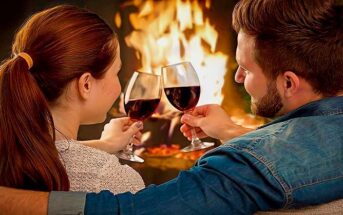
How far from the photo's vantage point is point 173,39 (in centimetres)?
297

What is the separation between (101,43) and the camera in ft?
4.07

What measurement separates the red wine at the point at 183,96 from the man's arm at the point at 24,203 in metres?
0.65

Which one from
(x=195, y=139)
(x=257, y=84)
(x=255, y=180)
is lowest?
(x=195, y=139)

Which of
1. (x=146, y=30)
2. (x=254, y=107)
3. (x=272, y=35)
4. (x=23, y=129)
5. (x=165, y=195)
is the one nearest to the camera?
(x=165, y=195)

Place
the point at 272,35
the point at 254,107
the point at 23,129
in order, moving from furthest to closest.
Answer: the point at 254,107 → the point at 272,35 → the point at 23,129

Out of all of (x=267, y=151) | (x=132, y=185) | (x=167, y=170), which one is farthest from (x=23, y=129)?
(x=167, y=170)

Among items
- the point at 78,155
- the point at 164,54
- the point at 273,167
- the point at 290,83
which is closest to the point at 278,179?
the point at 273,167

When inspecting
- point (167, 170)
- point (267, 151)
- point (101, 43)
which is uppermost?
point (101, 43)

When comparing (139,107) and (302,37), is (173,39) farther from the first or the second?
(302,37)

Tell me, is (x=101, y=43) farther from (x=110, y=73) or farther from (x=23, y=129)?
(x=23, y=129)

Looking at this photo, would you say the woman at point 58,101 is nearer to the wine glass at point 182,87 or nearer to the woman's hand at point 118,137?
the woman's hand at point 118,137

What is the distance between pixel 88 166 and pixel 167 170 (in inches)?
71.3

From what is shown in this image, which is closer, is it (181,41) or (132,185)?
(132,185)

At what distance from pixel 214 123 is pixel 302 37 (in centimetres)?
44
